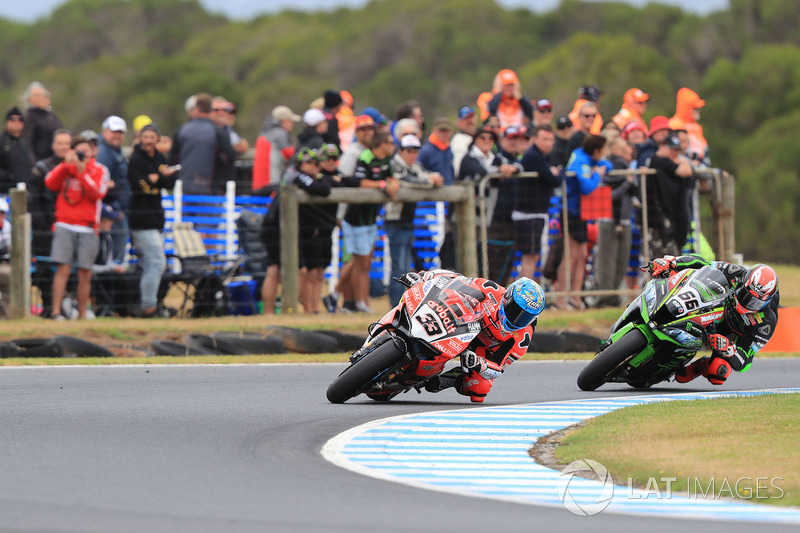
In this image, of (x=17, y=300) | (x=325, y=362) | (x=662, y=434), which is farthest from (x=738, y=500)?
(x=17, y=300)

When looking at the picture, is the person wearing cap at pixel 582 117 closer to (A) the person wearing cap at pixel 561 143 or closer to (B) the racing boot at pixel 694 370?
(A) the person wearing cap at pixel 561 143

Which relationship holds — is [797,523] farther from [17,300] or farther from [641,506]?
[17,300]

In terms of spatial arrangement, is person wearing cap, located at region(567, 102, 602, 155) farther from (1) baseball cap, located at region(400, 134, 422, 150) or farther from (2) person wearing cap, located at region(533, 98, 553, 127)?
(1) baseball cap, located at region(400, 134, 422, 150)

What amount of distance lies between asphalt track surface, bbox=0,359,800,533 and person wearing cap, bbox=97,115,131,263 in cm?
451

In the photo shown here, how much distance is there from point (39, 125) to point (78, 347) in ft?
14.6

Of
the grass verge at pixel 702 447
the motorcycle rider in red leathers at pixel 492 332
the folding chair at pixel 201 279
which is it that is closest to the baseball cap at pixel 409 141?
the folding chair at pixel 201 279

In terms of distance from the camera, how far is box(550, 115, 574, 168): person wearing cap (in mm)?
18531

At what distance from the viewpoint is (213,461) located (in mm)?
7812

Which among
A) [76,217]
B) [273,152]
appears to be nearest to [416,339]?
[76,217]

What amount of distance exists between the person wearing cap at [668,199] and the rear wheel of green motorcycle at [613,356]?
6724 millimetres

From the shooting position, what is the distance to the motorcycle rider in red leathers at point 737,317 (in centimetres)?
1172

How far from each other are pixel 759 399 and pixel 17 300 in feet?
27.0

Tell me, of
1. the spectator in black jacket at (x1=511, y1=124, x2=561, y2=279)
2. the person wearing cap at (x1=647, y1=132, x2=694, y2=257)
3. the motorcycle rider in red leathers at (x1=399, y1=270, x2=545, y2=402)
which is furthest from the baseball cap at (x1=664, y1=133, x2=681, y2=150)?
the motorcycle rider in red leathers at (x1=399, y1=270, x2=545, y2=402)

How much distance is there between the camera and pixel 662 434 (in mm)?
8719
